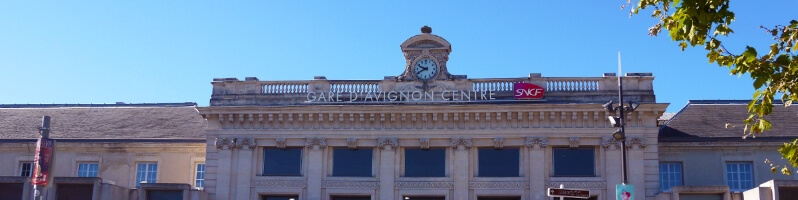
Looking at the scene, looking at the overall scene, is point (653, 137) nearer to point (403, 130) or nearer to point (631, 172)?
point (631, 172)

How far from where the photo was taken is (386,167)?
3466 cm

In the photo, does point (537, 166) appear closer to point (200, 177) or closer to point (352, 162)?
point (352, 162)

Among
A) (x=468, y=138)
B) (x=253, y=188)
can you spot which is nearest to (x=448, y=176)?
(x=468, y=138)

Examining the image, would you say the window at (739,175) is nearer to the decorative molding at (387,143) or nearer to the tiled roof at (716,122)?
the tiled roof at (716,122)

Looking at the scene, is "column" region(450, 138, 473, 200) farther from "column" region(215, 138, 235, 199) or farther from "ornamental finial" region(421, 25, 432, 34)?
"column" region(215, 138, 235, 199)

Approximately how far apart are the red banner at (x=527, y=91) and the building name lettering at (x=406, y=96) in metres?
0.85

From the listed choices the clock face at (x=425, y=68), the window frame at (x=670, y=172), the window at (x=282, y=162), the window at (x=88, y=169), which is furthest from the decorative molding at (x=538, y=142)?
the window at (x=88, y=169)

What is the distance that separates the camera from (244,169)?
3512 cm

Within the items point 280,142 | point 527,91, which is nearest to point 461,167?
point 527,91

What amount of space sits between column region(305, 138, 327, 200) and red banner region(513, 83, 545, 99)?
732 cm

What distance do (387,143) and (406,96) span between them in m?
1.87

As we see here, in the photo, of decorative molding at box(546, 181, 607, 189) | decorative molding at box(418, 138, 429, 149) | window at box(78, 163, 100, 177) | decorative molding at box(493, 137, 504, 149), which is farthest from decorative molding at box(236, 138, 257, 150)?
decorative molding at box(546, 181, 607, 189)

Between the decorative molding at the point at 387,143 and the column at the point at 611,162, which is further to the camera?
the decorative molding at the point at 387,143

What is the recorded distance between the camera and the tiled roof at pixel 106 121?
40625 millimetres
